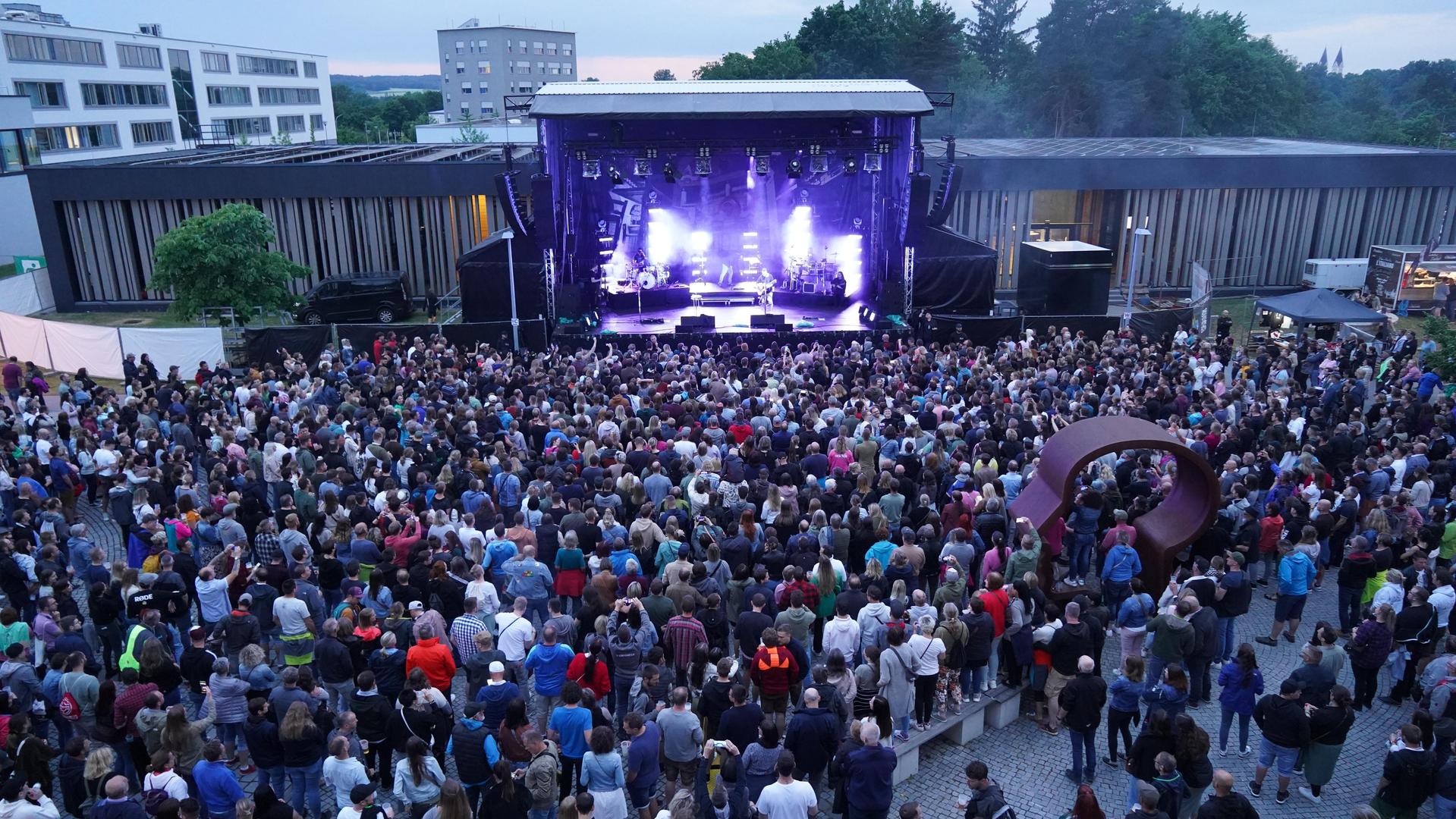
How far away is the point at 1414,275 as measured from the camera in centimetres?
2175

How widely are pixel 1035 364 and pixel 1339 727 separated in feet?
28.4

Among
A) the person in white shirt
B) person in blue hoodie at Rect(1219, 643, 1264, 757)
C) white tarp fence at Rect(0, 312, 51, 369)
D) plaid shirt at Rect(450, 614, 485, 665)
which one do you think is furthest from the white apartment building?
person in blue hoodie at Rect(1219, 643, 1264, 757)

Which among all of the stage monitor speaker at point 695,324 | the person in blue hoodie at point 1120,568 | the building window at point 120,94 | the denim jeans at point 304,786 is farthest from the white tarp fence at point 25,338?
the building window at point 120,94

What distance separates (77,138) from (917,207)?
1495 inches

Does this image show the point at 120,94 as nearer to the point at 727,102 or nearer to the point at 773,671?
the point at 727,102

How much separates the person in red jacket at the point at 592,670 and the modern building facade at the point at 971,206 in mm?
18735

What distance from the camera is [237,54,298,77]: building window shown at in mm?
57094

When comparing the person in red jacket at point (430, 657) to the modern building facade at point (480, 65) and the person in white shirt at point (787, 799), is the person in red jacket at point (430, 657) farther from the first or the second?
the modern building facade at point (480, 65)

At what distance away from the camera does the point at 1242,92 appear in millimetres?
48406

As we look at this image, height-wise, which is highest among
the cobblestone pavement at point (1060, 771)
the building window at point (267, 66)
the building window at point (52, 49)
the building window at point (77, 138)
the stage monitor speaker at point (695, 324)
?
the building window at point (267, 66)

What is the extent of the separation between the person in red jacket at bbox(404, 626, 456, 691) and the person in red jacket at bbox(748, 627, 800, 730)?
2056 millimetres

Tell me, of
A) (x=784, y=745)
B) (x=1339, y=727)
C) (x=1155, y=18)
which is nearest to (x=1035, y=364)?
(x=1339, y=727)

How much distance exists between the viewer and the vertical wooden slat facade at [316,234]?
78.0ft

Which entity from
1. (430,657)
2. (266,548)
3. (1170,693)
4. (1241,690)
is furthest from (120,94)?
(1241,690)
